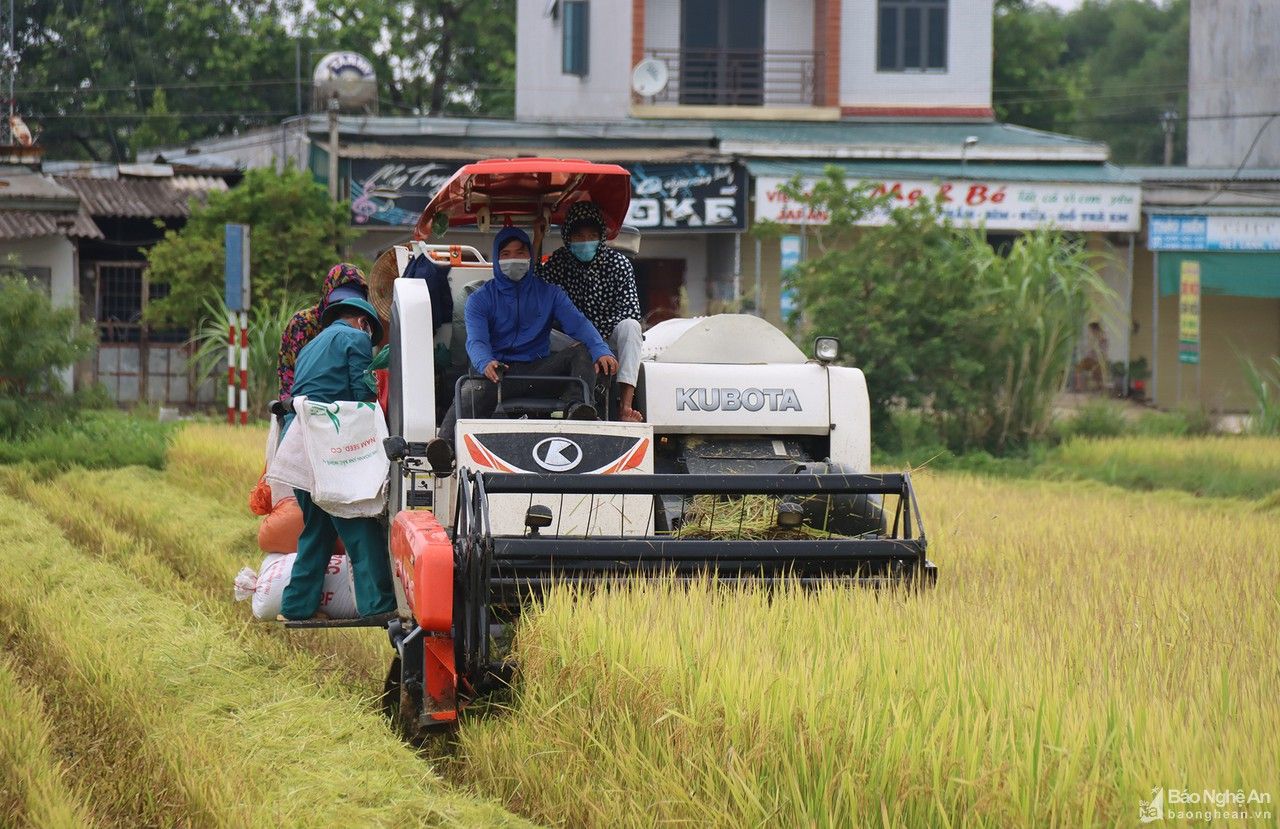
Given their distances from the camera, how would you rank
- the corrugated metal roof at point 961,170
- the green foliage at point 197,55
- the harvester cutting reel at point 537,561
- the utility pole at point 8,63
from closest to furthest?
1. the harvester cutting reel at point 537,561
2. the corrugated metal roof at point 961,170
3. the utility pole at point 8,63
4. the green foliage at point 197,55

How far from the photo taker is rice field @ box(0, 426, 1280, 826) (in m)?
4.44

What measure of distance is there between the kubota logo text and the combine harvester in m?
0.01

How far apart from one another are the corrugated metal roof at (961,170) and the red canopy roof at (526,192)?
16963 millimetres

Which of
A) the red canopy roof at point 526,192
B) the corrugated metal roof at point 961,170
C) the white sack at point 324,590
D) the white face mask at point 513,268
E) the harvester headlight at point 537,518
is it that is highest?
the corrugated metal roof at point 961,170

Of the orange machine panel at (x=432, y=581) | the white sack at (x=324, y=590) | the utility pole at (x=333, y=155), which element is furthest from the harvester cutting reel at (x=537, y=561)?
the utility pole at (x=333, y=155)

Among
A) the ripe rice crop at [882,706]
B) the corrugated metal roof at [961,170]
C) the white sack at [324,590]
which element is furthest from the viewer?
the corrugated metal roof at [961,170]

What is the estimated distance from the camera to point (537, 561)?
6562 mm

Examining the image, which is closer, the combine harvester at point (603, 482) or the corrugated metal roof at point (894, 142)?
the combine harvester at point (603, 482)

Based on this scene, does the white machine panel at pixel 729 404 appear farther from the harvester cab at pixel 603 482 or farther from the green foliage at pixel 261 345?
the green foliage at pixel 261 345

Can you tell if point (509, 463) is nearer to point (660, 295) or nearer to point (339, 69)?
point (660, 295)

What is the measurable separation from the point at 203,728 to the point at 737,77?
2585cm

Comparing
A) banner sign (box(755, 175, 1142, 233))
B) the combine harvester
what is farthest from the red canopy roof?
banner sign (box(755, 175, 1142, 233))

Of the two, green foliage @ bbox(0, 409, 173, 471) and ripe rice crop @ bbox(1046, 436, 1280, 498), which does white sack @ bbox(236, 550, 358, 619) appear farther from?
ripe rice crop @ bbox(1046, 436, 1280, 498)

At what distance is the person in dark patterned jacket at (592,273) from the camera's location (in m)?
8.49
